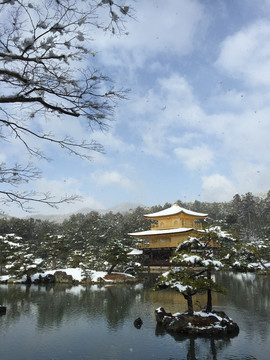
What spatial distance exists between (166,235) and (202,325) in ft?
71.8

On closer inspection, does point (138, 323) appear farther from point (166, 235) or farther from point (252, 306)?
point (166, 235)

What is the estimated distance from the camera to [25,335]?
9.08 meters

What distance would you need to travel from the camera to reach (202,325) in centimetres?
910

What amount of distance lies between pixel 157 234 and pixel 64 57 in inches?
1093

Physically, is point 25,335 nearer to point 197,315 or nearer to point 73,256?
point 197,315

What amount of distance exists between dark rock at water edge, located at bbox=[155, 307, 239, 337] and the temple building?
733 inches

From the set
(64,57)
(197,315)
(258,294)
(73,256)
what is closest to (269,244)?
(258,294)

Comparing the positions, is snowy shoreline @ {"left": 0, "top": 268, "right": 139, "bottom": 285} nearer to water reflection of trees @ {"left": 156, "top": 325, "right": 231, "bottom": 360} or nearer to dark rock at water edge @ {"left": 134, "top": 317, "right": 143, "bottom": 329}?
dark rock at water edge @ {"left": 134, "top": 317, "right": 143, "bottom": 329}

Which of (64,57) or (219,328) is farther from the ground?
(64,57)

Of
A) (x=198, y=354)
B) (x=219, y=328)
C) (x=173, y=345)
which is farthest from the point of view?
(x=219, y=328)

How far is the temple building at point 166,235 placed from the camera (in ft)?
97.5

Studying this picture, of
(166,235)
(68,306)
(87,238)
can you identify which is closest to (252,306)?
(68,306)

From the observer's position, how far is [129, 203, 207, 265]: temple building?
29.7 metres

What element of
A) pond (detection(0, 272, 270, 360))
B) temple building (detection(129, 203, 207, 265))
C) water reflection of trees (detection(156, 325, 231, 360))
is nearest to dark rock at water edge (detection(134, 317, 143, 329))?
pond (detection(0, 272, 270, 360))
